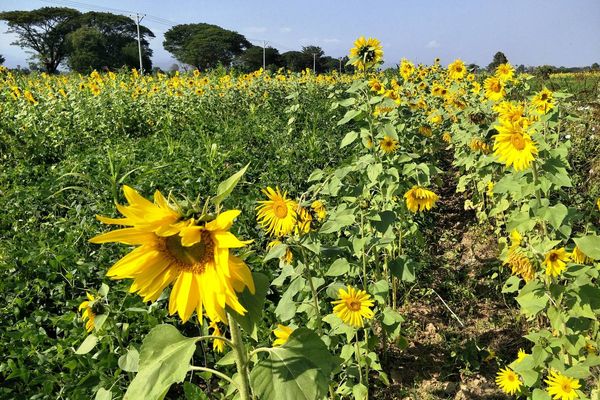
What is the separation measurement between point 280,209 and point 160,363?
76cm

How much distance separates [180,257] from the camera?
0.81 meters

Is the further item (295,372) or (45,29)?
(45,29)

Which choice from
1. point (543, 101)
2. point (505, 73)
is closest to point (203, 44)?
point (505, 73)

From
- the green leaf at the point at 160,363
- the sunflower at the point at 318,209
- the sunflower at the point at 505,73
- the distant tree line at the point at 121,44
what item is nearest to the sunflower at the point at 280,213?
the sunflower at the point at 318,209

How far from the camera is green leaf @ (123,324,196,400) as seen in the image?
2.45 feet

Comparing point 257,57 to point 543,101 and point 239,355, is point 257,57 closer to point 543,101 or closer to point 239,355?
point 543,101

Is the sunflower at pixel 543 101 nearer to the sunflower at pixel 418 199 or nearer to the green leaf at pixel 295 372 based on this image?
the sunflower at pixel 418 199

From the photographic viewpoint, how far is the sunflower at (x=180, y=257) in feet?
2.34

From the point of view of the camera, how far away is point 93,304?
3.98 feet

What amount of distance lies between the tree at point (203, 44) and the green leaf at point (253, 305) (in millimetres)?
47063

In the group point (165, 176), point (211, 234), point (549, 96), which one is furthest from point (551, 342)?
point (165, 176)

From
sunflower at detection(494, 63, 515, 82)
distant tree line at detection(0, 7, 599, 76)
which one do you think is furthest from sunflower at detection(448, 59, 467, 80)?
distant tree line at detection(0, 7, 599, 76)

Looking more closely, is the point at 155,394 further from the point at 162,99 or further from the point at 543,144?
the point at 162,99

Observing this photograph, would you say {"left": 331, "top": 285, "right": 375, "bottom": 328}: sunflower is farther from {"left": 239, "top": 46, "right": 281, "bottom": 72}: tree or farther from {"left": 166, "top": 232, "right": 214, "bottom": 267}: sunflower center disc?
{"left": 239, "top": 46, "right": 281, "bottom": 72}: tree
